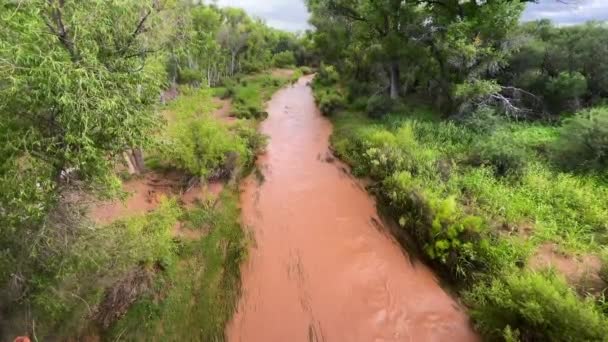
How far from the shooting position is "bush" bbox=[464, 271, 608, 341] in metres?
4.33

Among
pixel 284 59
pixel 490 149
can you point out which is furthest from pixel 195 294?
pixel 284 59

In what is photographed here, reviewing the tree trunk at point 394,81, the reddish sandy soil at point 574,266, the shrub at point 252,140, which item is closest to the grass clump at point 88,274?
the shrub at point 252,140

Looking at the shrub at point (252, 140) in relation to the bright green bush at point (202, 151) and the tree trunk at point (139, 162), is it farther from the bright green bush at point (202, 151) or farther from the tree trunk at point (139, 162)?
the tree trunk at point (139, 162)

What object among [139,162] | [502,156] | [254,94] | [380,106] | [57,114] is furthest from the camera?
[254,94]

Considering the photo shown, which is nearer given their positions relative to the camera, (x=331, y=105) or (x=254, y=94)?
(x=331, y=105)

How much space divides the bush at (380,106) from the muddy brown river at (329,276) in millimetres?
5433

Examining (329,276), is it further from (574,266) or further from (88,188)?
(88,188)

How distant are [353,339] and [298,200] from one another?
5.35 meters

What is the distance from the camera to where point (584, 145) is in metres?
9.23

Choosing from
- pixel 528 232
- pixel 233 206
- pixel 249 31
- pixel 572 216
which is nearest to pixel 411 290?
pixel 528 232

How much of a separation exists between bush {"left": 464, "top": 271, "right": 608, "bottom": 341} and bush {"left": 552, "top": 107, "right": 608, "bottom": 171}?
5612 mm

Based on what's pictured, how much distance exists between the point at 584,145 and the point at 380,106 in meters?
8.36

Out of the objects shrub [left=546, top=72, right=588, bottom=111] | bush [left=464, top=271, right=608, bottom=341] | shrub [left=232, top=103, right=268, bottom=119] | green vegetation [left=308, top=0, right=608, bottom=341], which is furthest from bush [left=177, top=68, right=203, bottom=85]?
bush [left=464, top=271, right=608, bottom=341]

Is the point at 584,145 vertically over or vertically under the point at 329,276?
over
